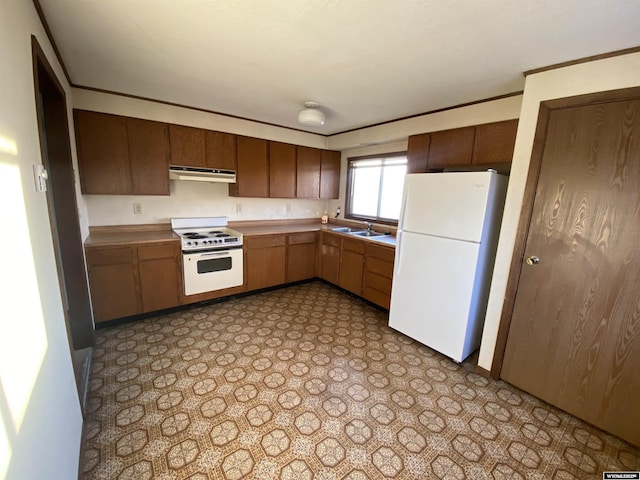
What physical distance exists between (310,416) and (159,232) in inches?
105

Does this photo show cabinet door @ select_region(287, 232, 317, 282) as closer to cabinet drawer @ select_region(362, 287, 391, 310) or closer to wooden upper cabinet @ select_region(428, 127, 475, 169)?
cabinet drawer @ select_region(362, 287, 391, 310)

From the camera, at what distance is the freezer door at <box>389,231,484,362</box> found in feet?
7.51

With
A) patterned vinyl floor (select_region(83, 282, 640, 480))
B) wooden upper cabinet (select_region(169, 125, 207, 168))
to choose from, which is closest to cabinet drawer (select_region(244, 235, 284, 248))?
wooden upper cabinet (select_region(169, 125, 207, 168))

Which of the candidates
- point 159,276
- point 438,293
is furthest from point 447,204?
point 159,276

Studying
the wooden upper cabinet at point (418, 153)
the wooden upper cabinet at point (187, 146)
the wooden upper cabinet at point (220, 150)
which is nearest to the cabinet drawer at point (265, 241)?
the wooden upper cabinet at point (220, 150)

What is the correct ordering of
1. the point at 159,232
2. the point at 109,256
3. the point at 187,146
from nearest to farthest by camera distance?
the point at 109,256
the point at 187,146
the point at 159,232

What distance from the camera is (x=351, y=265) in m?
3.61

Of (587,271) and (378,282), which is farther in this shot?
(378,282)

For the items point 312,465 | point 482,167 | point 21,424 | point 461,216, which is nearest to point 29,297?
point 21,424

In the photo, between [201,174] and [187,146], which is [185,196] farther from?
[187,146]

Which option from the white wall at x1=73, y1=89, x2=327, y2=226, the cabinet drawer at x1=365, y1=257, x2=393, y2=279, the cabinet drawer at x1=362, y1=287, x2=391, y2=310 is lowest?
the cabinet drawer at x1=362, y1=287, x2=391, y2=310

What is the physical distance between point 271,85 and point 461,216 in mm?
1970

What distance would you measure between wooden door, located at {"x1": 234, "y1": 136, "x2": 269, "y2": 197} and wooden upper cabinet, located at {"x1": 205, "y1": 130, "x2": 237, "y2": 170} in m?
0.09

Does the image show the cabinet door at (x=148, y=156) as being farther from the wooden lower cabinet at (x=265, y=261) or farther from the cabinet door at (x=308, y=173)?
→ the cabinet door at (x=308, y=173)
